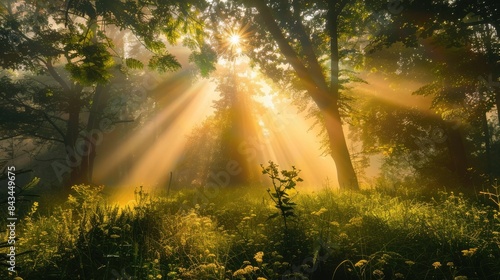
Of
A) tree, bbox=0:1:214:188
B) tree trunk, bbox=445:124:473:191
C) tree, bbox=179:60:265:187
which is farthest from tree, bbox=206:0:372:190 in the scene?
tree trunk, bbox=445:124:473:191

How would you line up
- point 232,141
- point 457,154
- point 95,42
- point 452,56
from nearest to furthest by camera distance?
point 95,42 < point 452,56 < point 457,154 < point 232,141

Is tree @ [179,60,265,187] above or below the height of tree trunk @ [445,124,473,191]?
above

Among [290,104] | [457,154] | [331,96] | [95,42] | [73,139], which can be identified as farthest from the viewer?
[290,104]

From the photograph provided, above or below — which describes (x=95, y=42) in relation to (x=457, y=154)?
above

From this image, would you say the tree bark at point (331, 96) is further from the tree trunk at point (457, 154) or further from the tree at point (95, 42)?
the tree trunk at point (457, 154)

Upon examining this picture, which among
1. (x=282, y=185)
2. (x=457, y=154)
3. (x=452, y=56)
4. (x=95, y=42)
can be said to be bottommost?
(x=282, y=185)

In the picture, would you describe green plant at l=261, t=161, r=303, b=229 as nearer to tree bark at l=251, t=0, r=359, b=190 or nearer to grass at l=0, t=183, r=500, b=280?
grass at l=0, t=183, r=500, b=280

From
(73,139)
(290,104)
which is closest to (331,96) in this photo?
(290,104)

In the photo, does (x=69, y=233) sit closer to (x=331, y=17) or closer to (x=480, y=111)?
(x=331, y=17)

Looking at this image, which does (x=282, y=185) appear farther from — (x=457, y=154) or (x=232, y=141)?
(x=457, y=154)

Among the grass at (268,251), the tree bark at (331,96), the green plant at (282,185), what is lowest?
the grass at (268,251)

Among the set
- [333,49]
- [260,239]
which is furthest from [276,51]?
[260,239]

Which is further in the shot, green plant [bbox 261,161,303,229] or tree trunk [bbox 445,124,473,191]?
tree trunk [bbox 445,124,473,191]

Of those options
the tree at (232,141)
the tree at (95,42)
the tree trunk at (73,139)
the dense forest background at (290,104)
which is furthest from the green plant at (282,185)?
the tree at (232,141)
